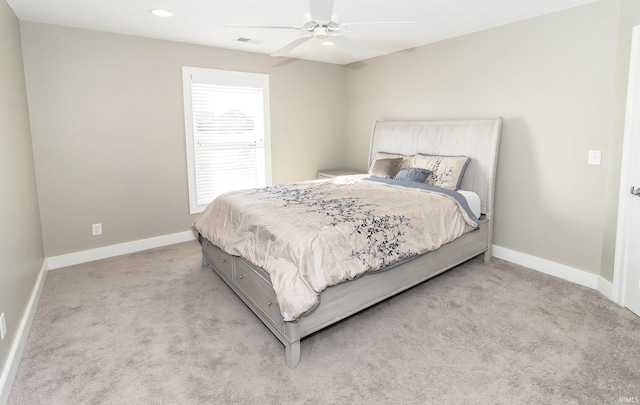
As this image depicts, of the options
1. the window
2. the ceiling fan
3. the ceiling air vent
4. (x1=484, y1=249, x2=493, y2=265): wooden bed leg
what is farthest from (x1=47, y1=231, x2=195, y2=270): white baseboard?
(x1=484, y1=249, x2=493, y2=265): wooden bed leg

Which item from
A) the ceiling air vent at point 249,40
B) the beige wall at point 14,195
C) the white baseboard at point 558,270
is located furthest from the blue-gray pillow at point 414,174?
the beige wall at point 14,195

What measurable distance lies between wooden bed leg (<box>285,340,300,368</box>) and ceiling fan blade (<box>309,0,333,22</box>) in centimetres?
205

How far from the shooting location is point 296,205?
3039mm

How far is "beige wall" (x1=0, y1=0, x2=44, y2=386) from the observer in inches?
89.2

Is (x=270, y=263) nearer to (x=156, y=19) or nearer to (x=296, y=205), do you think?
(x=296, y=205)

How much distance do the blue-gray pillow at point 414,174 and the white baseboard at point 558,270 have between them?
111cm

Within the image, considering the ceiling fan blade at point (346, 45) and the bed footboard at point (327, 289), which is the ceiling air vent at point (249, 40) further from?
the bed footboard at point (327, 289)

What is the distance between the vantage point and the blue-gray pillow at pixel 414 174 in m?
3.89

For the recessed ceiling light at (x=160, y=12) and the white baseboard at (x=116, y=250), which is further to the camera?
the white baseboard at (x=116, y=250)

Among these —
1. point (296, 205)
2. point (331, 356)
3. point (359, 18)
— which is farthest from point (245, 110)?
point (331, 356)

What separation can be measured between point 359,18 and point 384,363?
2.98 meters

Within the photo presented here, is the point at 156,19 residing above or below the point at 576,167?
above

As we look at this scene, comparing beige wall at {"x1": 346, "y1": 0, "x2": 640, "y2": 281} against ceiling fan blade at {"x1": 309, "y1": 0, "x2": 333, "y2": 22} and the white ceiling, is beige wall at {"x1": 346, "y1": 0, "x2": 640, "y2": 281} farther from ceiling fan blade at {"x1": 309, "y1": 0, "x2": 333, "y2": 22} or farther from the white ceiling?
ceiling fan blade at {"x1": 309, "y1": 0, "x2": 333, "y2": 22}

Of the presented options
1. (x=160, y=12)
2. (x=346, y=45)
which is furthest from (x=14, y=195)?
(x=346, y=45)
